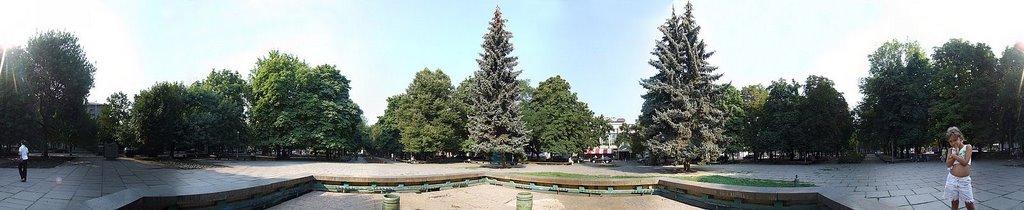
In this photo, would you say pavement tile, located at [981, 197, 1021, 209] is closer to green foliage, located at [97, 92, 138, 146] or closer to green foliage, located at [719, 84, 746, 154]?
green foliage, located at [719, 84, 746, 154]

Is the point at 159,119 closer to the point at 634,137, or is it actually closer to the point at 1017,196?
the point at 634,137

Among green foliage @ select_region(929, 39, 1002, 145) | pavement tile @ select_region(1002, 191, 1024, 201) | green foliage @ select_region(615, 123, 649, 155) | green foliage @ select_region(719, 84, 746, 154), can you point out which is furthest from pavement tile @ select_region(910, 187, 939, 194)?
green foliage @ select_region(719, 84, 746, 154)

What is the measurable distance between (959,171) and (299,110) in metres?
40.6

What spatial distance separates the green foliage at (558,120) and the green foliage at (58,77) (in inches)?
1206

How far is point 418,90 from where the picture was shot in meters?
41.4

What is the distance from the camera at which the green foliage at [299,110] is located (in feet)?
130

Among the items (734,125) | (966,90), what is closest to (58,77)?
(734,125)

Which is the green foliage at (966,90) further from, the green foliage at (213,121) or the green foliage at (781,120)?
the green foliage at (213,121)

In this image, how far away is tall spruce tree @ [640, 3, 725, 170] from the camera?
23.8 meters

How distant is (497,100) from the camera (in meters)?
30.8

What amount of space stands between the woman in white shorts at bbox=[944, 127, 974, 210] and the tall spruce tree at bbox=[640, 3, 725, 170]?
54.0 feet

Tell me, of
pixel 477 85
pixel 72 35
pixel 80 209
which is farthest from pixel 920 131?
pixel 72 35

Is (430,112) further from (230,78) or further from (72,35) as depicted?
(230,78)

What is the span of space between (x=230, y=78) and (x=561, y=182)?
5031cm
